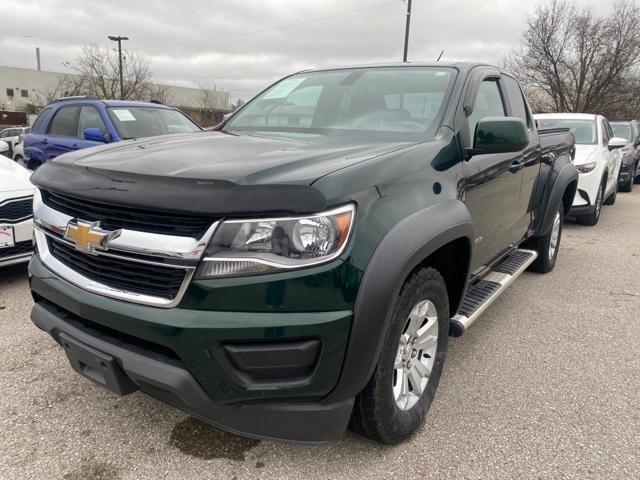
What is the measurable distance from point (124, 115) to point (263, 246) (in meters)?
6.14

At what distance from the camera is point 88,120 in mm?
7023

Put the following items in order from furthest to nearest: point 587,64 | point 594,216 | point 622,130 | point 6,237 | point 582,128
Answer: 1. point 587,64
2. point 622,130
3. point 582,128
4. point 594,216
5. point 6,237

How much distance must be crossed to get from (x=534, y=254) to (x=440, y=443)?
246cm

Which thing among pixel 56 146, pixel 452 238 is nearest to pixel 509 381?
pixel 452 238

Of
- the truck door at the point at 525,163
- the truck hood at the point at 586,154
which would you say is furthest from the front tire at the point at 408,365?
the truck hood at the point at 586,154

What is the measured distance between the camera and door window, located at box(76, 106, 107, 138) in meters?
6.83

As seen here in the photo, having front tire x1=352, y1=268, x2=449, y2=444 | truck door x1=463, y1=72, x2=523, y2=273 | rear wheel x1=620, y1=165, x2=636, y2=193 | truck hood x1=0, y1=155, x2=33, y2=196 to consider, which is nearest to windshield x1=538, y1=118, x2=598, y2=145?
rear wheel x1=620, y1=165, x2=636, y2=193

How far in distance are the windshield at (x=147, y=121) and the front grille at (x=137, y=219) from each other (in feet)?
16.0

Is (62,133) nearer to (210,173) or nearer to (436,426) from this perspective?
(210,173)

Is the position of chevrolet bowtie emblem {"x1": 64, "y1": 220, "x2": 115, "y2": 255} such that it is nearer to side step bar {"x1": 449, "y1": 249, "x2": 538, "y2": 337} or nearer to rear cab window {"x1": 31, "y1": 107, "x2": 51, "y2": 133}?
side step bar {"x1": 449, "y1": 249, "x2": 538, "y2": 337}

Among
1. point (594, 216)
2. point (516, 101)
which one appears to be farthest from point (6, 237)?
point (594, 216)

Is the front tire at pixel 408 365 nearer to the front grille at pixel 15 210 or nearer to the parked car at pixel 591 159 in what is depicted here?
the front grille at pixel 15 210

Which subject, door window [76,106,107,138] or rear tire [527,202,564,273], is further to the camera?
door window [76,106,107,138]

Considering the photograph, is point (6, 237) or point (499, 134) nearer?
point (499, 134)
